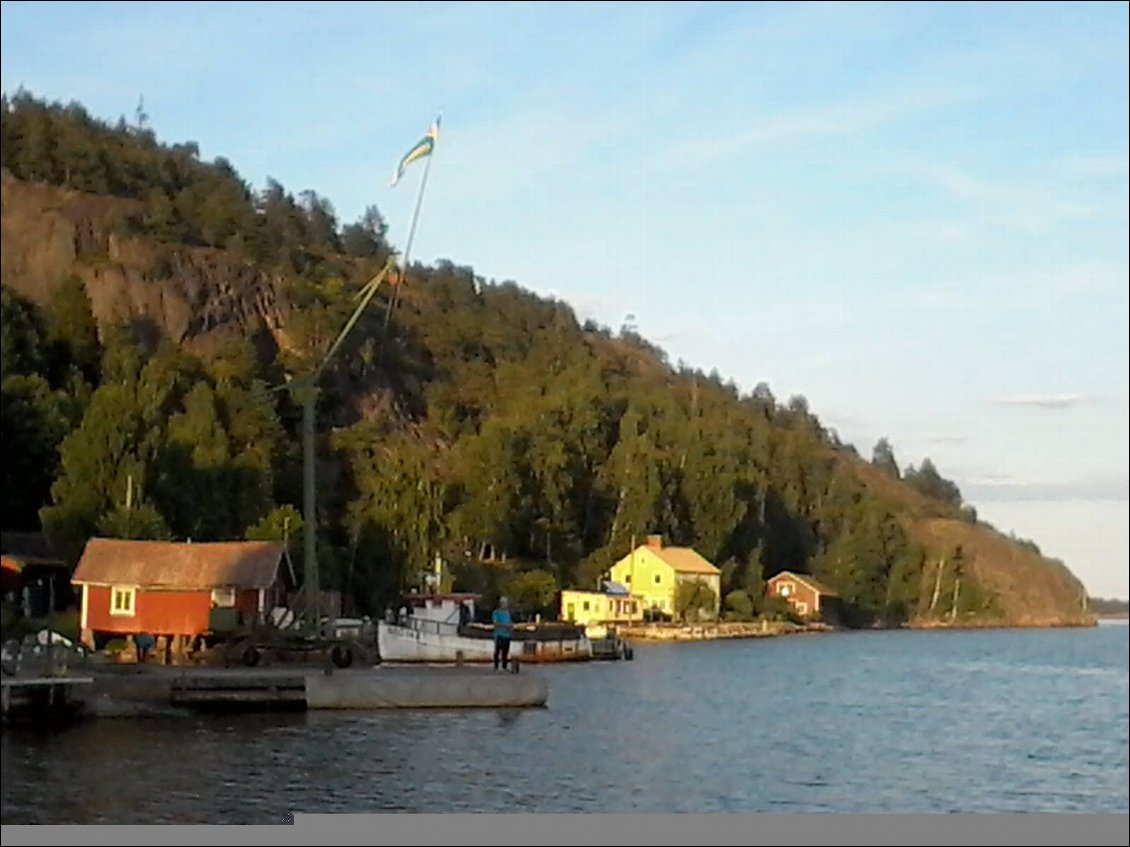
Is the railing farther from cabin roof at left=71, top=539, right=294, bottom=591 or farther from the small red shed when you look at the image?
the small red shed

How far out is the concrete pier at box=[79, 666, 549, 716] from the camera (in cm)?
1605

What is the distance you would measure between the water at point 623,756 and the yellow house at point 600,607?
62.8ft

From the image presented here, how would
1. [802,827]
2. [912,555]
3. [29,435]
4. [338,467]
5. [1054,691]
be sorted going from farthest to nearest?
[912,555], [338,467], [1054,691], [29,435], [802,827]

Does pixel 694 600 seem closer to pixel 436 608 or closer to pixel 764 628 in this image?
pixel 764 628

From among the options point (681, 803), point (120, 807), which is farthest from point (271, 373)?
point (120, 807)

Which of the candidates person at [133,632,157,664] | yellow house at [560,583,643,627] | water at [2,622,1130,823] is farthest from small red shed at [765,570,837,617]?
person at [133,632,157,664]

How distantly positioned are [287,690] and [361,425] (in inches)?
968

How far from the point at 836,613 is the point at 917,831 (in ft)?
239

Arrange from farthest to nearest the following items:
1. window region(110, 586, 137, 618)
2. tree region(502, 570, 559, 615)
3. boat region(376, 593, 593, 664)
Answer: tree region(502, 570, 559, 615) < boat region(376, 593, 593, 664) < window region(110, 586, 137, 618)

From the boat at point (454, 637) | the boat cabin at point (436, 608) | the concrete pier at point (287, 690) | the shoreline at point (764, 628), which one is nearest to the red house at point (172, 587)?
the boat at point (454, 637)

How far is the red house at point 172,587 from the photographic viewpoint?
23.0 m

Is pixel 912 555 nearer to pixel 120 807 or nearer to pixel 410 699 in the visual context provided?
pixel 410 699

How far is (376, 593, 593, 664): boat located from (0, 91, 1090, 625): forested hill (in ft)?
6.49

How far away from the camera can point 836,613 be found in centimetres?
7406
